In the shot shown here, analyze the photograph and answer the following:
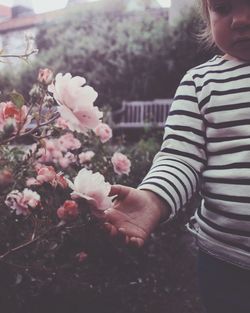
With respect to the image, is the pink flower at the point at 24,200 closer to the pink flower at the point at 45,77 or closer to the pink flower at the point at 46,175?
the pink flower at the point at 46,175

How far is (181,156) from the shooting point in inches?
41.9

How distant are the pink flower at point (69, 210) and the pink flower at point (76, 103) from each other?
0.45 ft

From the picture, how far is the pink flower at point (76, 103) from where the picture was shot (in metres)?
0.90

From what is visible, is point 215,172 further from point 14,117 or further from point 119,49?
point 119,49

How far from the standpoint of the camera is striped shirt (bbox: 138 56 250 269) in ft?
3.30

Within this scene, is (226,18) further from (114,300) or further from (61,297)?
(114,300)

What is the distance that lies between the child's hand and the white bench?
16.6ft

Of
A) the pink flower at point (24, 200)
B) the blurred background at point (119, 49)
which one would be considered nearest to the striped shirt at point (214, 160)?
the pink flower at point (24, 200)

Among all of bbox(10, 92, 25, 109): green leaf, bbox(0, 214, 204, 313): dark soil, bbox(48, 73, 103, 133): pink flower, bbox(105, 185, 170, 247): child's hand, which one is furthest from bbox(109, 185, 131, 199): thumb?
bbox(0, 214, 204, 313): dark soil

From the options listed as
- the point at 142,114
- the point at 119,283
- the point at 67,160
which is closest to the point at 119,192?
the point at 119,283

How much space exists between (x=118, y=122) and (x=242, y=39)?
5.59 m

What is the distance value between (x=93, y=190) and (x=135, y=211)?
103 mm

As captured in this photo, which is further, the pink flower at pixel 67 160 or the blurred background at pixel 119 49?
the blurred background at pixel 119 49

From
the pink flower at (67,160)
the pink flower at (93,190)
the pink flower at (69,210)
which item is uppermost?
the pink flower at (93,190)
